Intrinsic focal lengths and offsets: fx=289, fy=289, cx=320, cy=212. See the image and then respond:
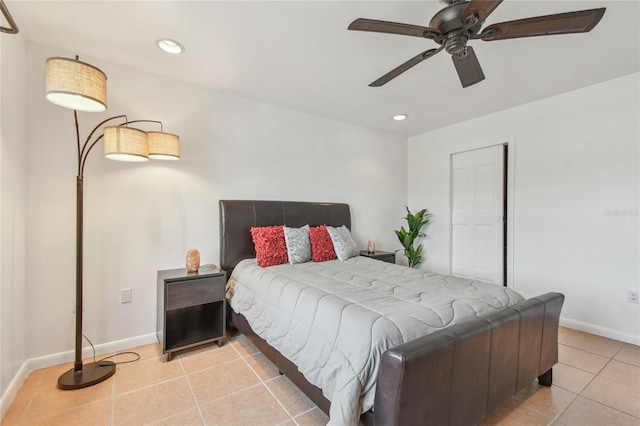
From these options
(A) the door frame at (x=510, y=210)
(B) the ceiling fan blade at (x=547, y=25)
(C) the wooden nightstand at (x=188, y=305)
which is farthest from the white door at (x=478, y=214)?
(C) the wooden nightstand at (x=188, y=305)

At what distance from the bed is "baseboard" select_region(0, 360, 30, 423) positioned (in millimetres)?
1447

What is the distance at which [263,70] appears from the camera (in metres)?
2.61

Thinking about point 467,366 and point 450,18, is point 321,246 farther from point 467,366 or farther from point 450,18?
point 450,18

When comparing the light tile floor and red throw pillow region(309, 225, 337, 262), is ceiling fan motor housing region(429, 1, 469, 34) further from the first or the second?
the light tile floor

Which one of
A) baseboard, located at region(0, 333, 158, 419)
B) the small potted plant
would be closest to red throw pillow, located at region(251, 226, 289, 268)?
baseboard, located at region(0, 333, 158, 419)

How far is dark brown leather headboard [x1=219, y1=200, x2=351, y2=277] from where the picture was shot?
9.59ft

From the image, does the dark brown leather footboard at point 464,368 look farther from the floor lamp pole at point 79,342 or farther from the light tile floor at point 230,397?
the floor lamp pole at point 79,342

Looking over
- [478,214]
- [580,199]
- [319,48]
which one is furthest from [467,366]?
[478,214]

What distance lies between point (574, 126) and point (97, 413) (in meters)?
4.70

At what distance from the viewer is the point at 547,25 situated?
1482 millimetres

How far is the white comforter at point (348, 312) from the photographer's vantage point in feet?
4.23

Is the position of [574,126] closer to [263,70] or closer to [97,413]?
[263,70]

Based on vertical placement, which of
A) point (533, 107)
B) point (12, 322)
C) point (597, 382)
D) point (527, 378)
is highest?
point (533, 107)

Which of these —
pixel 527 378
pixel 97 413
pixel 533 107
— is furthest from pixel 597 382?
pixel 97 413
